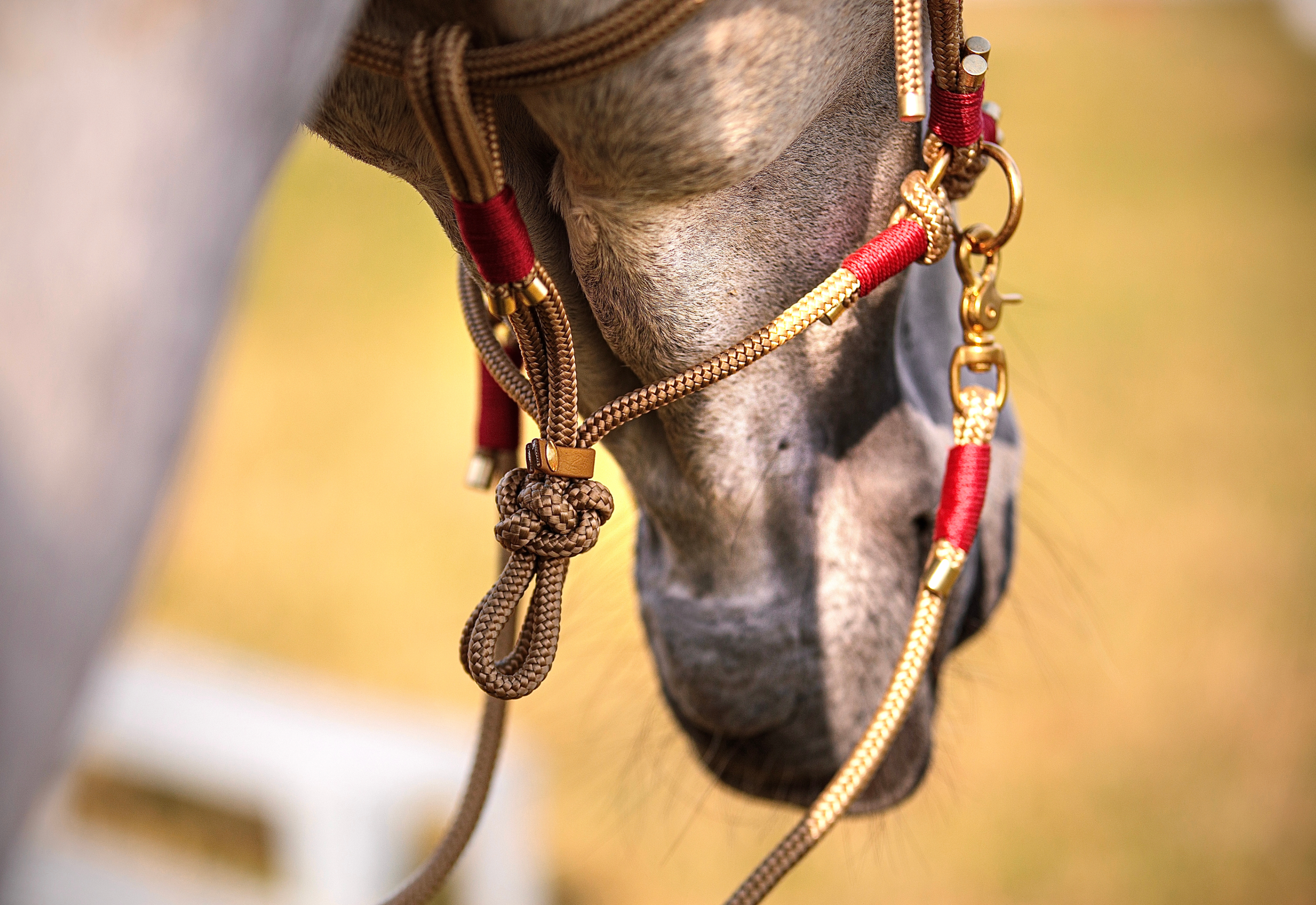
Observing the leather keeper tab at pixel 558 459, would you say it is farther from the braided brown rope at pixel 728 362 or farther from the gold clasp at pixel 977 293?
the gold clasp at pixel 977 293

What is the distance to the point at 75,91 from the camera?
18 centimetres

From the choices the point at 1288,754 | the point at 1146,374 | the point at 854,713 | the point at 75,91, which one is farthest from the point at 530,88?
the point at 1146,374

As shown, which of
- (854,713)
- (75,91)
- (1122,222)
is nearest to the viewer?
(75,91)

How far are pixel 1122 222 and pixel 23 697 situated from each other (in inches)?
139

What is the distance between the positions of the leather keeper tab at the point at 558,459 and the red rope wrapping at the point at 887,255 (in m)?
0.12

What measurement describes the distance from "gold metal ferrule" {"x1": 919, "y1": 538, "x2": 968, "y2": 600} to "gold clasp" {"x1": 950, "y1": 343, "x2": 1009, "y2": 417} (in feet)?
0.19

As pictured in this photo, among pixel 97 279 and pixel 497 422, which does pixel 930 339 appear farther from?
pixel 97 279

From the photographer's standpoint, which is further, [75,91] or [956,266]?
[956,266]

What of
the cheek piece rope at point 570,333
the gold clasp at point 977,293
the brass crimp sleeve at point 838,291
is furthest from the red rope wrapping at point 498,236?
the gold clasp at point 977,293

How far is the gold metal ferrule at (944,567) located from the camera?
1.56ft

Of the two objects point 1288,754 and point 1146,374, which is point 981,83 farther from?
point 1146,374

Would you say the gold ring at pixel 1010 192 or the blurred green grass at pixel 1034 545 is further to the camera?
the blurred green grass at pixel 1034 545

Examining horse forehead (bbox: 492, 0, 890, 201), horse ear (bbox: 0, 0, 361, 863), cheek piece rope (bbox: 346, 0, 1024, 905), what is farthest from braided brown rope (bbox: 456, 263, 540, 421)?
horse ear (bbox: 0, 0, 361, 863)

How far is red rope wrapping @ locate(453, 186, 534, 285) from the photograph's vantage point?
33 centimetres
